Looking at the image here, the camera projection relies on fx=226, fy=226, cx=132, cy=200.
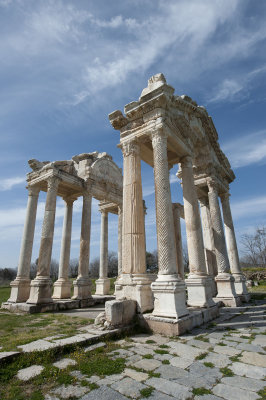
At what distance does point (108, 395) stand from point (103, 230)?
17.6 meters

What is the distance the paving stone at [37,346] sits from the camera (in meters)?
4.91

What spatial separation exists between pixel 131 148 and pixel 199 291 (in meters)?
6.62

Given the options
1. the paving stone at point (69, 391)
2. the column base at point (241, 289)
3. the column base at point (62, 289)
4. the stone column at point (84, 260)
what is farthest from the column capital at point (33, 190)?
the column base at point (241, 289)

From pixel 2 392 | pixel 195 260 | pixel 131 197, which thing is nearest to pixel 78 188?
pixel 131 197

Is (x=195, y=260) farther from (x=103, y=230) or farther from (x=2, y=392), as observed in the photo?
(x=103, y=230)

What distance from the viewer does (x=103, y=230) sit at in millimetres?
20984

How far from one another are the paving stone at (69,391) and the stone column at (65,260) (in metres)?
12.8

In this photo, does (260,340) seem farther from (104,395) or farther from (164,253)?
(104,395)

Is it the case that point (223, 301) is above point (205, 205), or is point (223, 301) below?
below

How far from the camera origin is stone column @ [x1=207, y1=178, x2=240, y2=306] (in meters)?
12.1

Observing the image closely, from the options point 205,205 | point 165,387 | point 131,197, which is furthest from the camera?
point 205,205

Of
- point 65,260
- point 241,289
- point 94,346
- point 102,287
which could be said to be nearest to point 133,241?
point 94,346

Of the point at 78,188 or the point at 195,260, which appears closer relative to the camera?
the point at 195,260

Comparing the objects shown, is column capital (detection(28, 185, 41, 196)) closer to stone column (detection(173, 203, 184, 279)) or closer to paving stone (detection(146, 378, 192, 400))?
stone column (detection(173, 203, 184, 279))
